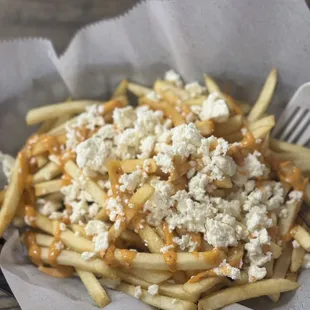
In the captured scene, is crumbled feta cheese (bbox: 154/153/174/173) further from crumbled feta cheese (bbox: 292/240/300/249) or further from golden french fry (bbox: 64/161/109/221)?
crumbled feta cheese (bbox: 292/240/300/249)

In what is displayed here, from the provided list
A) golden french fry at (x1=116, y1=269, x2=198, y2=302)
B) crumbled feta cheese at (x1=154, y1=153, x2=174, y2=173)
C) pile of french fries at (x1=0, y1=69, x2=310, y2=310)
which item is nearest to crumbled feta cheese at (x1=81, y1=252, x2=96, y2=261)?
pile of french fries at (x1=0, y1=69, x2=310, y2=310)

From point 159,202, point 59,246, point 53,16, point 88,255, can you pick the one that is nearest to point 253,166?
point 159,202

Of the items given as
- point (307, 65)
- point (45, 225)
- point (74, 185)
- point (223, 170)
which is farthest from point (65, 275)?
point (307, 65)

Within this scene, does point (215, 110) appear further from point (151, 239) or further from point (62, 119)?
point (62, 119)

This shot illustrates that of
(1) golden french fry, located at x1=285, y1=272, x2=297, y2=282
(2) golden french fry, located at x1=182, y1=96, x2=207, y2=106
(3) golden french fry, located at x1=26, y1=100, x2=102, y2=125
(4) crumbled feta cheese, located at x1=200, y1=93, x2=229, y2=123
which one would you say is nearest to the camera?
(1) golden french fry, located at x1=285, y1=272, x2=297, y2=282

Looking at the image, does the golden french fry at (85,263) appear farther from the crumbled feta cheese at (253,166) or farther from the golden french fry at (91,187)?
the crumbled feta cheese at (253,166)

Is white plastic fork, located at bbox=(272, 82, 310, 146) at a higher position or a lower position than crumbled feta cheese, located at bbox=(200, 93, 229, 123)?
lower

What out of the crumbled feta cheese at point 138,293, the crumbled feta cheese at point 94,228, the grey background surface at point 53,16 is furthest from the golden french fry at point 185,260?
the grey background surface at point 53,16
